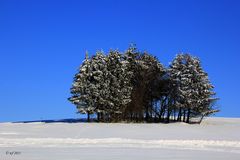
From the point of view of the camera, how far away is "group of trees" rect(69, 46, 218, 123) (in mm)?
60125

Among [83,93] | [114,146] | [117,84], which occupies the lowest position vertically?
[114,146]

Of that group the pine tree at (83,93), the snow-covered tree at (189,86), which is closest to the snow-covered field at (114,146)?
the pine tree at (83,93)

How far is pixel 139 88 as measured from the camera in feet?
209

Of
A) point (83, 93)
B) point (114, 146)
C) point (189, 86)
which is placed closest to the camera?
point (114, 146)

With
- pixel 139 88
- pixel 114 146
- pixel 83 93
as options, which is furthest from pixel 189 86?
pixel 114 146

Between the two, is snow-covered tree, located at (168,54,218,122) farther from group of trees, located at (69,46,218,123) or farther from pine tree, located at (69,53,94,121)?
pine tree, located at (69,53,94,121)

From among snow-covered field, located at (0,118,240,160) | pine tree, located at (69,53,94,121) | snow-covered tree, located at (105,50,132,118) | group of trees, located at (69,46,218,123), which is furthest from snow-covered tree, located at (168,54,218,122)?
snow-covered field, located at (0,118,240,160)

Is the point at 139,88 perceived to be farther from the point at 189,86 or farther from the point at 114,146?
the point at 114,146

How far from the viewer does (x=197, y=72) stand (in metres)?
63.4

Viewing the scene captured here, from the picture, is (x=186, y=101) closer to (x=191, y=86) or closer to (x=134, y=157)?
(x=191, y=86)

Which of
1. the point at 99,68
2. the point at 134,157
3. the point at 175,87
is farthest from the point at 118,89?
the point at 134,157

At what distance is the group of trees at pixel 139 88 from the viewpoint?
197 feet

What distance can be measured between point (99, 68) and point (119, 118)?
23.5ft

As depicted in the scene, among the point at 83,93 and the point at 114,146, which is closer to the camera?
the point at 114,146
